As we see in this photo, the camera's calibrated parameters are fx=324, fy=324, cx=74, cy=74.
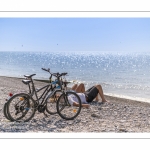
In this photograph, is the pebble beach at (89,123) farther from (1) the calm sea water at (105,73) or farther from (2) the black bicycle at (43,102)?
(1) the calm sea water at (105,73)

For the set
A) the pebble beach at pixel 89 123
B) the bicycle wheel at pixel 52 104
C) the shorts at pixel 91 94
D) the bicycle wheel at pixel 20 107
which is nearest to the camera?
the pebble beach at pixel 89 123

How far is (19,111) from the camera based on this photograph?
19.7 ft

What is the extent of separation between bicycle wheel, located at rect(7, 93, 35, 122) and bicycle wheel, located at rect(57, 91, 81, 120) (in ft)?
1.85

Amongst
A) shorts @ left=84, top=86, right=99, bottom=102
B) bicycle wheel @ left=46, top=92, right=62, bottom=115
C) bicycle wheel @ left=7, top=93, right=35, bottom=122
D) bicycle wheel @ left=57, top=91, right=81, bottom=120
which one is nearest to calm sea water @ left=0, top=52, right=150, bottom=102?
shorts @ left=84, top=86, right=99, bottom=102

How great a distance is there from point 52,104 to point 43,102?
18.6 inches

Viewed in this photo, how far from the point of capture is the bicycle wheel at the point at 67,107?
6.38m

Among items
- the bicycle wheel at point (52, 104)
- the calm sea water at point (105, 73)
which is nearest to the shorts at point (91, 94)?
the bicycle wheel at point (52, 104)

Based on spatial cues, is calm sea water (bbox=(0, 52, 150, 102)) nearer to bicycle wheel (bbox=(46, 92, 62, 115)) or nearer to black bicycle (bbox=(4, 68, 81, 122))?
bicycle wheel (bbox=(46, 92, 62, 115))

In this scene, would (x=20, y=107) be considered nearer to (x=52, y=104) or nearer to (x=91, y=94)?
(x=52, y=104)

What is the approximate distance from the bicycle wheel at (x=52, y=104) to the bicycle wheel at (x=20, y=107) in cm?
42

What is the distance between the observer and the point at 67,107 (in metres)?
6.41

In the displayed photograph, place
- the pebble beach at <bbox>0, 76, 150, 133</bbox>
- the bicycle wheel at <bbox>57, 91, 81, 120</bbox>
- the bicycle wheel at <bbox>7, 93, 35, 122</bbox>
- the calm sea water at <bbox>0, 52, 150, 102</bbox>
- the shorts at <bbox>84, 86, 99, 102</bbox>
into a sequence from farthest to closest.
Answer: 1. the calm sea water at <bbox>0, 52, 150, 102</bbox>
2. the shorts at <bbox>84, 86, 99, 102</bbox>
3. the bicycle wheel at <bbox>57, 91, 81, 120</bbox>
4. the bicycle wheel at <bbox>7, 93, 35, 122</bbox>
5. the pebble beach at <bbox>0, 76, 150, 133</bbox>

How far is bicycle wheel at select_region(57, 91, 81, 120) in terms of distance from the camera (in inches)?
251
